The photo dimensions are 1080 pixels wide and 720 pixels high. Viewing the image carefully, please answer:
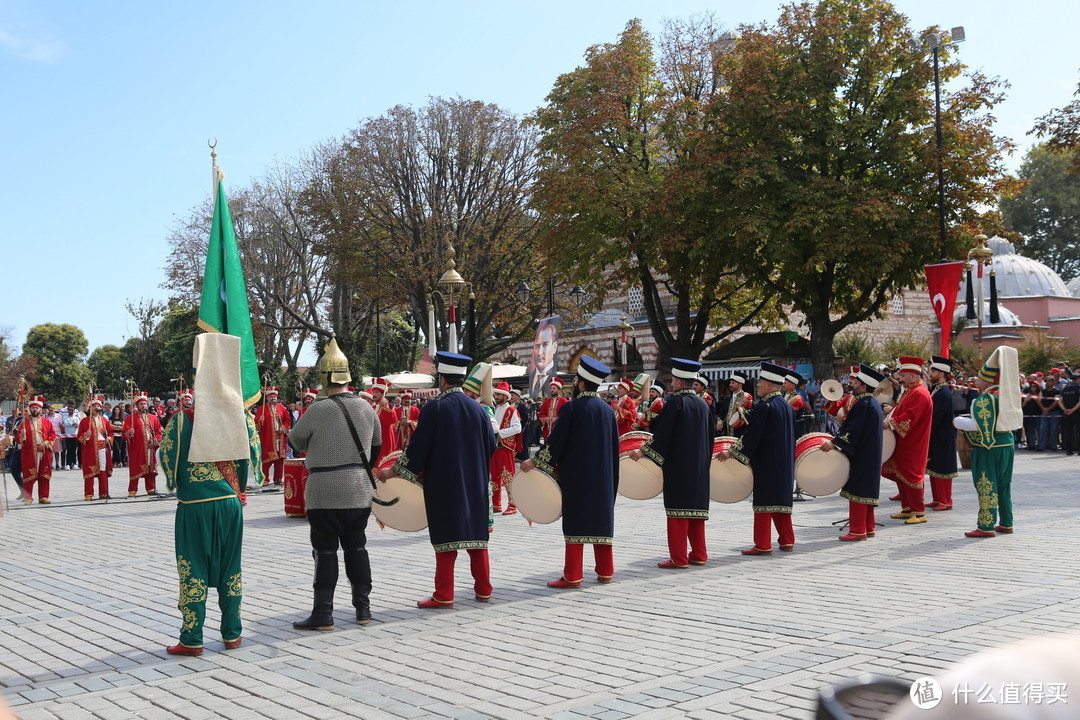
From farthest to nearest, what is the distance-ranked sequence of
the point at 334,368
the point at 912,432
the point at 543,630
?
the point at 912,432 < the point at 334,368 < the point at 543,630

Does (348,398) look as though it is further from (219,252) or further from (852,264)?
(852,264)

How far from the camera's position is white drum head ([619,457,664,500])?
10391mm

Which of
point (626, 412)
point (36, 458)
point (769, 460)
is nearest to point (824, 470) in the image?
point (769, 460)

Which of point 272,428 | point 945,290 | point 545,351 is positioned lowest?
point 272,428

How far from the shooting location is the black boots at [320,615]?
7.39 m

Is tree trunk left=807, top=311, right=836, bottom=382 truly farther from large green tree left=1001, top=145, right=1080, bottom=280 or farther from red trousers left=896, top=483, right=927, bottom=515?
large green tree left=1001, top=145, right=1080, bottom=280

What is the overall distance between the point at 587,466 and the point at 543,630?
213 centimetres

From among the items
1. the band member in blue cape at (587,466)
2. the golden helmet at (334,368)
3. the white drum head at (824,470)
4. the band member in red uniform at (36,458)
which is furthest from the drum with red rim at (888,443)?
the band member in red uniform at (36,458)

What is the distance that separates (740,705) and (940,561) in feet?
17.5

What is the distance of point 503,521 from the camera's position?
14688 mm

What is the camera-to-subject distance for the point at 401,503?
8719 mm

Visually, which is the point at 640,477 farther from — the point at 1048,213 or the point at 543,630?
the point at 1048,213

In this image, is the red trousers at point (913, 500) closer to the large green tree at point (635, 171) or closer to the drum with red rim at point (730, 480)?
the drum with red rim at point (730, 480)

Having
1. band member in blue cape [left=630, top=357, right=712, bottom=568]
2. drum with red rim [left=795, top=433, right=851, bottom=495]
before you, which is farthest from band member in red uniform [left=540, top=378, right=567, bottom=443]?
band member in blue cape [left=630, top=357, right=712, bottom=568]
